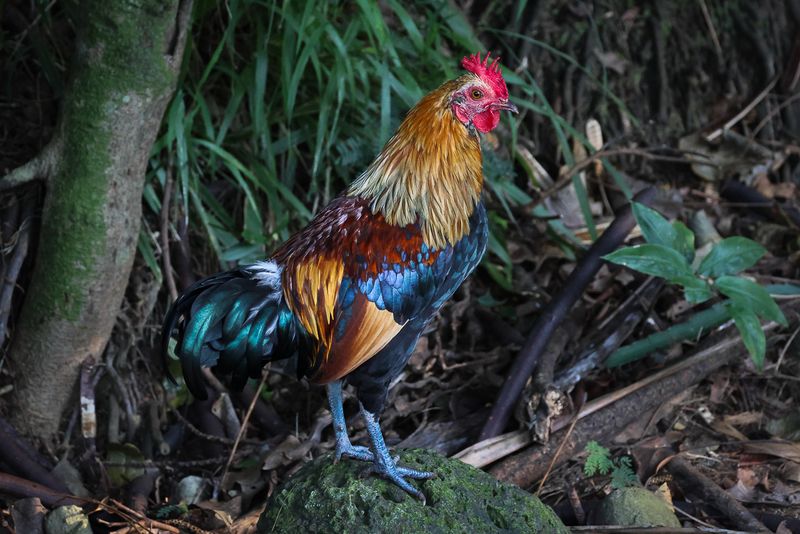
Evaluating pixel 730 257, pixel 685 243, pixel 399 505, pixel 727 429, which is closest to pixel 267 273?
pixel 399 505

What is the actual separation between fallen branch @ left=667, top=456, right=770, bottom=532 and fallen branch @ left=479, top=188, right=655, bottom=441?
65 cm

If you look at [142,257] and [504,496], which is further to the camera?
[142,257]

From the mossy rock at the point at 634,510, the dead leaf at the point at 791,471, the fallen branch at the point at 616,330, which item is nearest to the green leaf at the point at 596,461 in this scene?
the mossy rock at the point at 634,510

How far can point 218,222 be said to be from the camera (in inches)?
151

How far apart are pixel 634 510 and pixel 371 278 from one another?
47.4 inches

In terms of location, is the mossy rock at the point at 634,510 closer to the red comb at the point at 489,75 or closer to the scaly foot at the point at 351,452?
the scaly foot at the point at 351,452

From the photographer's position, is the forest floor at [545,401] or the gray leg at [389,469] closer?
the gray leg at [389,469]

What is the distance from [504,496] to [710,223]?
243 centimetres

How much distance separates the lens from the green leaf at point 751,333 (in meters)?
3.22

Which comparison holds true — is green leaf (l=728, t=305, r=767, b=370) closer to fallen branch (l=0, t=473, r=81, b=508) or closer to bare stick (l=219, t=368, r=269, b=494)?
bare stick (l=219, t=368, r=269, b=494)

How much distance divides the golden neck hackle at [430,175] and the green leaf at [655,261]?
76 centimetres

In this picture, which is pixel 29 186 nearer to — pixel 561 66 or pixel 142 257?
pixel 142 257

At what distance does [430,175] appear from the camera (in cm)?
282

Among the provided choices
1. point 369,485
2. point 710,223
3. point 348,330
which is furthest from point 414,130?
point 710,223
